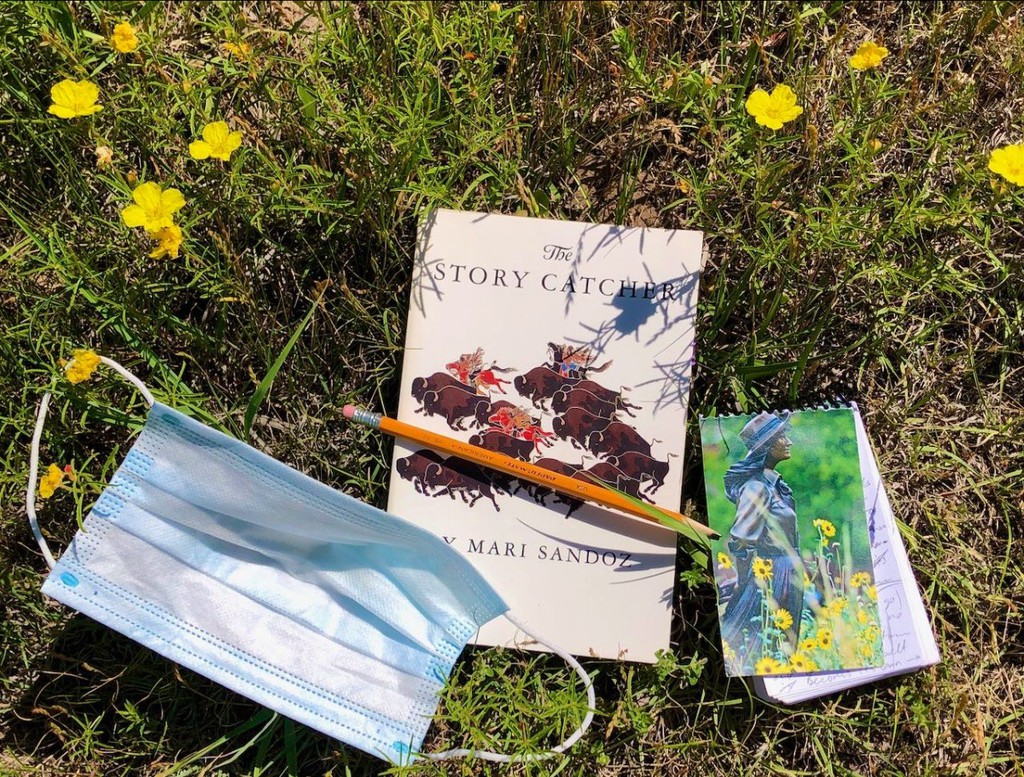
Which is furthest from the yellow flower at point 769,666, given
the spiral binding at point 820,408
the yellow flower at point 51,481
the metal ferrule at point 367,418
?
the yellow flower at point 51,481

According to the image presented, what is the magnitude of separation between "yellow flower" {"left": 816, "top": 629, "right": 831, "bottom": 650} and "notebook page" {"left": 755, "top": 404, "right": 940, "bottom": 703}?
63 mm

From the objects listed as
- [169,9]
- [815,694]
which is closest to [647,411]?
[815,694]

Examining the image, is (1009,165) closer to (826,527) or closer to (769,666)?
(826,527)

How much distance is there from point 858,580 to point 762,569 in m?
0.20

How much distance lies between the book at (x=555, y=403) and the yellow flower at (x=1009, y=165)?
0.57m

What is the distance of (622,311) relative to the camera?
1.94 m

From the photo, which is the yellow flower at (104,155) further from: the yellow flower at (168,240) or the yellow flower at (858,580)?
the yellow flower at (858,580)

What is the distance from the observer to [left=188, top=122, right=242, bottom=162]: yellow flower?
175 centimetres

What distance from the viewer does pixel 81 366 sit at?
1813 millimetres

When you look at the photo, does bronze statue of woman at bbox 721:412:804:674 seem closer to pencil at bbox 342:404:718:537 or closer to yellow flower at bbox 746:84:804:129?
pencil at bbox 342:404:718:537

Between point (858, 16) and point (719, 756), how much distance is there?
5.41 ft

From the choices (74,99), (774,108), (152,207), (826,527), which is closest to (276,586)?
(152,207)

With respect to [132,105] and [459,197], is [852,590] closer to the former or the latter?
[459,197]

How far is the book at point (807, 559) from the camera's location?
74.2 inches
